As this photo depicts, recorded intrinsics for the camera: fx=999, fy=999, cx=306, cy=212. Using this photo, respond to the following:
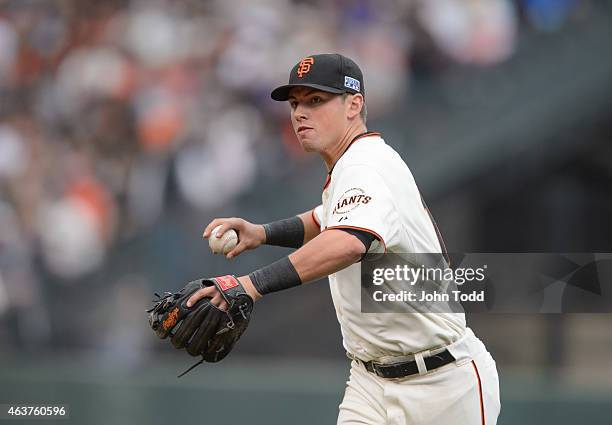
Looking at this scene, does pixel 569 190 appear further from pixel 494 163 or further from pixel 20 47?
pixel 20 47

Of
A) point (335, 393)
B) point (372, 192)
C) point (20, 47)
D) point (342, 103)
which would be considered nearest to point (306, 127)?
point (342, 103)

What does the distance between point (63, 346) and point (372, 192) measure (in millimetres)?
4166

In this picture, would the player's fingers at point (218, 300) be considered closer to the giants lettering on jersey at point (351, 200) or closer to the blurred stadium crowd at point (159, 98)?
the giants lettering on jersey at point (351, 200)

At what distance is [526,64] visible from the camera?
6961mm

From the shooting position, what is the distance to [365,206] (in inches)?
122

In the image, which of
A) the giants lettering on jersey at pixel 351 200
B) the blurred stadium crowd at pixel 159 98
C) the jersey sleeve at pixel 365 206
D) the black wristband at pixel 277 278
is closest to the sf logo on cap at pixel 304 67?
the jersey sleeve at pixel 365 206

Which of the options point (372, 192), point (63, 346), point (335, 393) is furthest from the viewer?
point (63, 346)

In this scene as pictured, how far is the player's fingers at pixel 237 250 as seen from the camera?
146 inches

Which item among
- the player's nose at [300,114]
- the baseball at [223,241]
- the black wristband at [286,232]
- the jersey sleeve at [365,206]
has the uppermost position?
the player's nose at [300,114]

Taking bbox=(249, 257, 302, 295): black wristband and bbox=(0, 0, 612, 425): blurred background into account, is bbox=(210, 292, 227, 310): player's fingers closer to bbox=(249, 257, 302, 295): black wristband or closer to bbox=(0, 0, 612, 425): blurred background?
bbox=(249, 257, 302, 295): black wristband

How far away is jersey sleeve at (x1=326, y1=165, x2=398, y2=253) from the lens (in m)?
3.07

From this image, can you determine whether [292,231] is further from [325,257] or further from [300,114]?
[325,257]

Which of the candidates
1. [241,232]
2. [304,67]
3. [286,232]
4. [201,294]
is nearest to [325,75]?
[304,67]

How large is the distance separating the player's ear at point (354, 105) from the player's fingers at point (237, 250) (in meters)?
0.65
